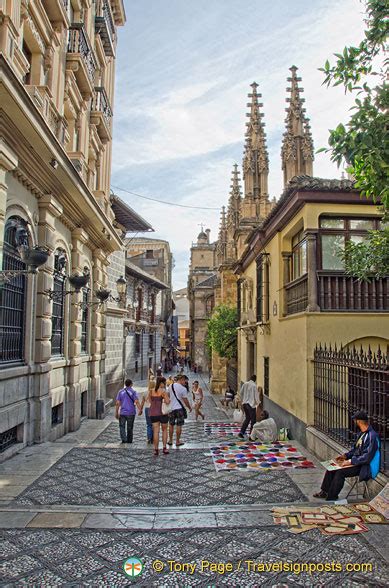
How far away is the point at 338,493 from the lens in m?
5.75

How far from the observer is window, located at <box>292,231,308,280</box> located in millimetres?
10235

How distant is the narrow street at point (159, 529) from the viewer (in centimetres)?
392

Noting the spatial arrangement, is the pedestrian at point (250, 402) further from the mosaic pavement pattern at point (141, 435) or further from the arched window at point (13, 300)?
the arched window at point (13, 300)

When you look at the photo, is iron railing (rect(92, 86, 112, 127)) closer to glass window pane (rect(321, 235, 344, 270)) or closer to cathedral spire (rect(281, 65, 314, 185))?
cathedral spire (rect(281, 65, 314, 185))

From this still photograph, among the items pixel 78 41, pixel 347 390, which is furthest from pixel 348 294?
pixel 78 41

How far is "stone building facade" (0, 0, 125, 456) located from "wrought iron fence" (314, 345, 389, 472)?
17.0 feet

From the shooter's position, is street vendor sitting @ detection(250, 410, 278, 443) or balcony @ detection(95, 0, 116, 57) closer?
street vendor sitting @ detection(250, 410, 278, 443)

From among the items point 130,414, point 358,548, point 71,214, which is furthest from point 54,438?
point 358,548

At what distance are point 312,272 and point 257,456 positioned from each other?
12.4 ft

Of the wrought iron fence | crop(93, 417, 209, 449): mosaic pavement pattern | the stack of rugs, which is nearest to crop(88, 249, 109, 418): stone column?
crop(93, 417, 209, 449): mosaic pavement pattern

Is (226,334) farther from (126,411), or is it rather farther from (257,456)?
(257,456)

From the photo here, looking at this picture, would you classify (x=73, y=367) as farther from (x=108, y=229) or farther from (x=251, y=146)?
(x=251, y=146)

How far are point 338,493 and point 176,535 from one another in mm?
2266

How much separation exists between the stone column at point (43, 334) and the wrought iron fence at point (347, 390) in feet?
17.8
